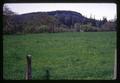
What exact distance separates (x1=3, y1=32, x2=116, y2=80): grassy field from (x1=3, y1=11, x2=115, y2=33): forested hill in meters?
0.07

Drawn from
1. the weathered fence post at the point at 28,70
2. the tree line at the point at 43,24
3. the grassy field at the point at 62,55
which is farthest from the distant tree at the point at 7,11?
the weathered fence post at the point at 28,70

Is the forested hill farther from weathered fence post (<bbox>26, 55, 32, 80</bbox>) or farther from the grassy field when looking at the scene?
weathered fence post (<bbox>26, 55, 32, 80</bbox>)

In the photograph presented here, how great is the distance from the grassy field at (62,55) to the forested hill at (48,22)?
7 cm

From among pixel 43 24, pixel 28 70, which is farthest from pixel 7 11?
pixel 28 70

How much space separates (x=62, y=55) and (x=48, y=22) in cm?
43

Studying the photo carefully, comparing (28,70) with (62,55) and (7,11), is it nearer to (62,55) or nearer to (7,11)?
(62,55)

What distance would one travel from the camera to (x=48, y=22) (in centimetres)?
293

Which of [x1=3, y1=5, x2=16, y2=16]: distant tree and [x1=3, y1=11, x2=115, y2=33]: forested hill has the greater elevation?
[x1=3, y1=5, x2=16, y2=16]: distant tree

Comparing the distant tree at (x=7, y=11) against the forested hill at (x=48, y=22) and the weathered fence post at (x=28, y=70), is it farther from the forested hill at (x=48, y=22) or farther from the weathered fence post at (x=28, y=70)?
the weathered fence post at (x=28, y=70)

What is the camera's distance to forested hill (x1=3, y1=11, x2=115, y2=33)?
2.91 m

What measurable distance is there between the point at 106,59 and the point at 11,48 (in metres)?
1.16

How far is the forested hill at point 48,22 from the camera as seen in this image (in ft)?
9.55

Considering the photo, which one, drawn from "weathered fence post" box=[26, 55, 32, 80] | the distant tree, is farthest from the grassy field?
the distant tree

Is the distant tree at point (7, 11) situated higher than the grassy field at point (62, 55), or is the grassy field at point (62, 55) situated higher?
the distant tree at point (7, 11)
